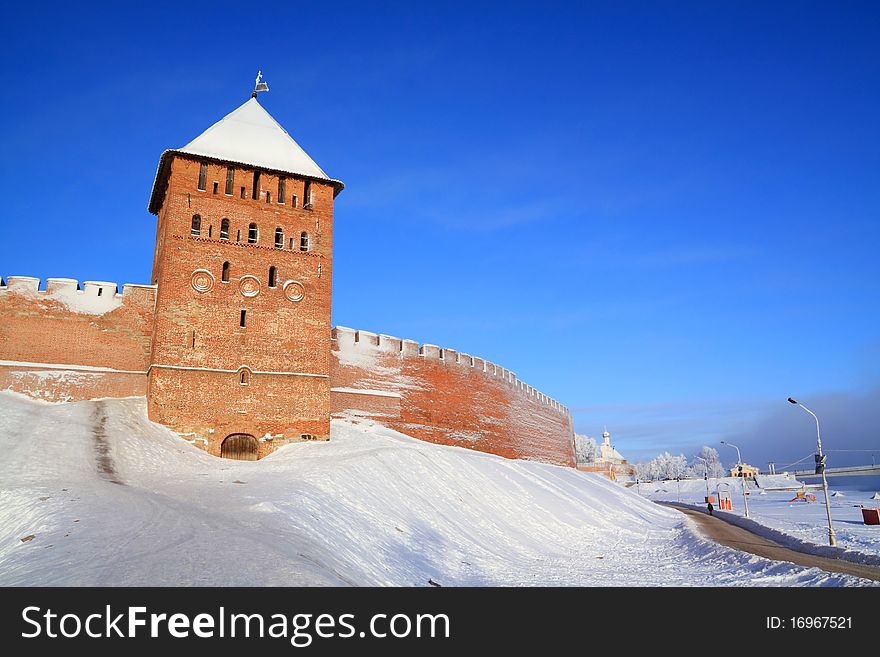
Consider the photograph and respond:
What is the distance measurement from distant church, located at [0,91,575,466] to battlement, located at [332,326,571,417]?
413cm

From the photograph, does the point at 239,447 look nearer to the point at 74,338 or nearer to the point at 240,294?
the point at 240,294

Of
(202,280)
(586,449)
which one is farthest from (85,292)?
(586,449)

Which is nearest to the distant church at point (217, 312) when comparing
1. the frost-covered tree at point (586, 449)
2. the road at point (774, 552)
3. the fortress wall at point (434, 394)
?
the fortress wall at point (434, 394)

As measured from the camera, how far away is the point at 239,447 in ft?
66.5

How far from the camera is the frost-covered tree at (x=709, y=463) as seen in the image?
130 m

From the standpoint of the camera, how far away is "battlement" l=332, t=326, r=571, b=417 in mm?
26656

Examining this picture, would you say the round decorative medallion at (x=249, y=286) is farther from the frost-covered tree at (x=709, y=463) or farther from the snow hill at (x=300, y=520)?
the frost-covered tree at (x=709, y=463)

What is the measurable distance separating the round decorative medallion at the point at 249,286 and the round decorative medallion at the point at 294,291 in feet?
3.04

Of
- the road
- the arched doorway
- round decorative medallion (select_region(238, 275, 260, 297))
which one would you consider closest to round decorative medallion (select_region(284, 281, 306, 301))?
round decorative medallion (select_region(238, 275, 260, 297))

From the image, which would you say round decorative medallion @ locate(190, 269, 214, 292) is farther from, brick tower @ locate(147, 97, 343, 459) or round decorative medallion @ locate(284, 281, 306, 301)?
round decorative medallion @ locate(284, 281, 306, 301)

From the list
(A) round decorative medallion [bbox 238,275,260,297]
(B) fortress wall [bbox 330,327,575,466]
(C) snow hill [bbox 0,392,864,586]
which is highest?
(A) round decorative medallion [bbox 238,275,260,297]

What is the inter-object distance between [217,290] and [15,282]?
5.64 metres
